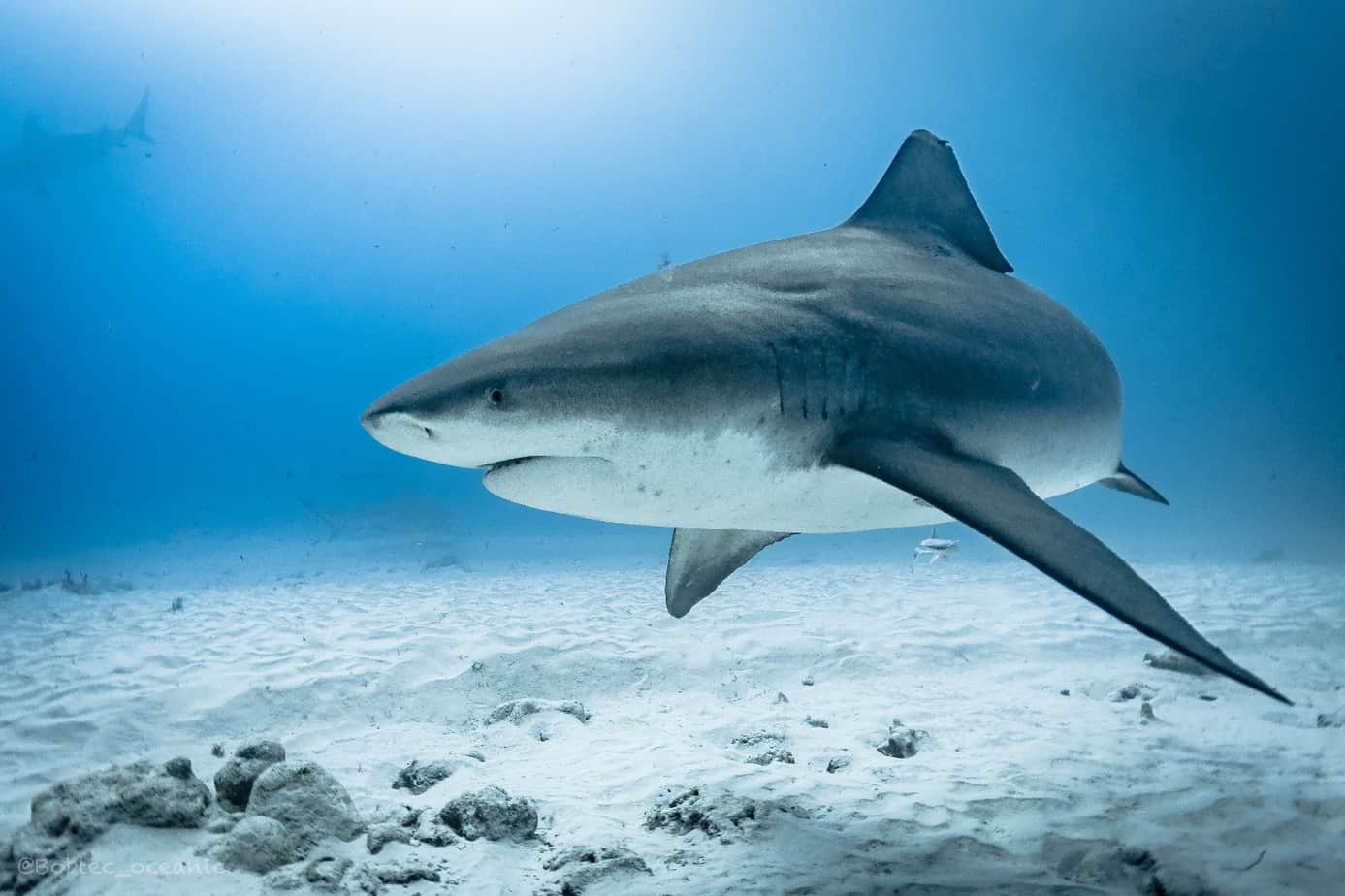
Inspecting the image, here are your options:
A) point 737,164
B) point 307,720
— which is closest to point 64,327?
point 737,164

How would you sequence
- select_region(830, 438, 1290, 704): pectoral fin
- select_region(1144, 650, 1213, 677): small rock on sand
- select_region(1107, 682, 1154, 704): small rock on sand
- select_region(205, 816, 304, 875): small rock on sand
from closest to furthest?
select_region(830, 438, 1290, 704): pectoral fin < select_region(205, 816, 304, 875): small rock on sand < select_region(1107, 682, 1154, 704): small rock on sand < select_region(1144, 650, 1213, 677): small rock on sand

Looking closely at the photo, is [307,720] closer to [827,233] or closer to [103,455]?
[827,233]

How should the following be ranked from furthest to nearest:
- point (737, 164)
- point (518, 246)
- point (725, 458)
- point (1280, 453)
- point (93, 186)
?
point (518, 246), point (93, 186), point (737, 164), point (1280, 453), point (725, 458)

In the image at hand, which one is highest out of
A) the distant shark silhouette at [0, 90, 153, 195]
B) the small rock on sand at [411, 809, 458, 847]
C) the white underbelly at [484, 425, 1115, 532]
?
the distant shark silhouette at [0, 90, 153, 195]

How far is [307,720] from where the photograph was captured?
15.4ft

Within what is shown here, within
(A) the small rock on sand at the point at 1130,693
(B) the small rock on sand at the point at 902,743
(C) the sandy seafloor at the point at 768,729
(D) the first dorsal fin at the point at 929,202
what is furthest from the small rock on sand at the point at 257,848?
(A) the small rock on sand at the point at 1130,693

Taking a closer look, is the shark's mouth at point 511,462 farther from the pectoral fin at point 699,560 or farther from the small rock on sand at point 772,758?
the small rock on sand at point 772,758

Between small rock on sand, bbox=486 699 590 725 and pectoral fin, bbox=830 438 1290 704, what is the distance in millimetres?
2791

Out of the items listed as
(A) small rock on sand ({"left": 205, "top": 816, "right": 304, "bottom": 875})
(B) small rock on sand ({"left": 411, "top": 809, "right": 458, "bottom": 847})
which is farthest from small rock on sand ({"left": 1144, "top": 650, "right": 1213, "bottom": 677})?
(A) small rock on sand ({"left": 205, "top": 816, "right": 304, "bottom": 875})

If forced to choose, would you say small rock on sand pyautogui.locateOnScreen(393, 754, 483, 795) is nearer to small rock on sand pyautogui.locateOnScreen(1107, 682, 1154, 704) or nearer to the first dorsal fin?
the first dorsal fin

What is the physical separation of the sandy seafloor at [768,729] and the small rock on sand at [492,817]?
0.16ft

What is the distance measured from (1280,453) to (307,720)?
3387 inches

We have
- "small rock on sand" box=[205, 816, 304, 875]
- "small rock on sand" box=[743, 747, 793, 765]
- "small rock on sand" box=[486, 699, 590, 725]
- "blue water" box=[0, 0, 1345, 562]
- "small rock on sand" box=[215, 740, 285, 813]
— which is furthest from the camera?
"blue water" box=[0, 0, 1345, 562]

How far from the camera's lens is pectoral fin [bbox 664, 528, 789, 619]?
380cm
